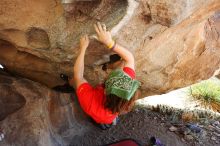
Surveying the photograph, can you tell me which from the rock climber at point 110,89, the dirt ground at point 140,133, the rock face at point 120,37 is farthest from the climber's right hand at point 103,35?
the dirt ground at point 140,133

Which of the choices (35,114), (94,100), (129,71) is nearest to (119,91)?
(129,71)

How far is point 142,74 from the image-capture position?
4.89 metres

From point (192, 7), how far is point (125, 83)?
0.96 metres

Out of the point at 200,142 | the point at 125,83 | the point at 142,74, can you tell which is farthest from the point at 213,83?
the point at 125,83

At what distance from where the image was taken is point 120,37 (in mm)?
3904

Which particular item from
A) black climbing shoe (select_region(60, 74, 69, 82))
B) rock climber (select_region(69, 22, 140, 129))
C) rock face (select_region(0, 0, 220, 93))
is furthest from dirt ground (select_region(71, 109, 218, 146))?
rock climber (select_region(69, 22, 140, 129))

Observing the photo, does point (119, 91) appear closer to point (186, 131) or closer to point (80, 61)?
point (80, 61)

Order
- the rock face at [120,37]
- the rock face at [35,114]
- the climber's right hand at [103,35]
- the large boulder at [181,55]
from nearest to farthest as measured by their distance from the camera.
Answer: the climber's right hand at [103,35], the rock face at [120,37], the rock face at [35,114], the large boulder at [181,55]

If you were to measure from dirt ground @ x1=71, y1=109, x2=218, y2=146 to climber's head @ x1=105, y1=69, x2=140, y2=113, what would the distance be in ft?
5.02

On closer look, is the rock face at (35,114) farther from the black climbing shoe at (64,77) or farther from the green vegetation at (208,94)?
the green vegetation at (208,94)

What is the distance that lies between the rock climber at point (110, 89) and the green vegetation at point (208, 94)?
21.7 ft

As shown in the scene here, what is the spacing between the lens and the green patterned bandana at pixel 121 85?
11.3 feet

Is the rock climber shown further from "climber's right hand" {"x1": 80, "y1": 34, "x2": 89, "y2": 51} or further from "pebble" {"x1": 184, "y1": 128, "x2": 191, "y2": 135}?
"pebble" {"x1": 184, "y1": 128, "x2": 191, "y2": 135}

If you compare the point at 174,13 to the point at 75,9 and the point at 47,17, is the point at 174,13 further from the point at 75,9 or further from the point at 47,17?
the point at 47,17
